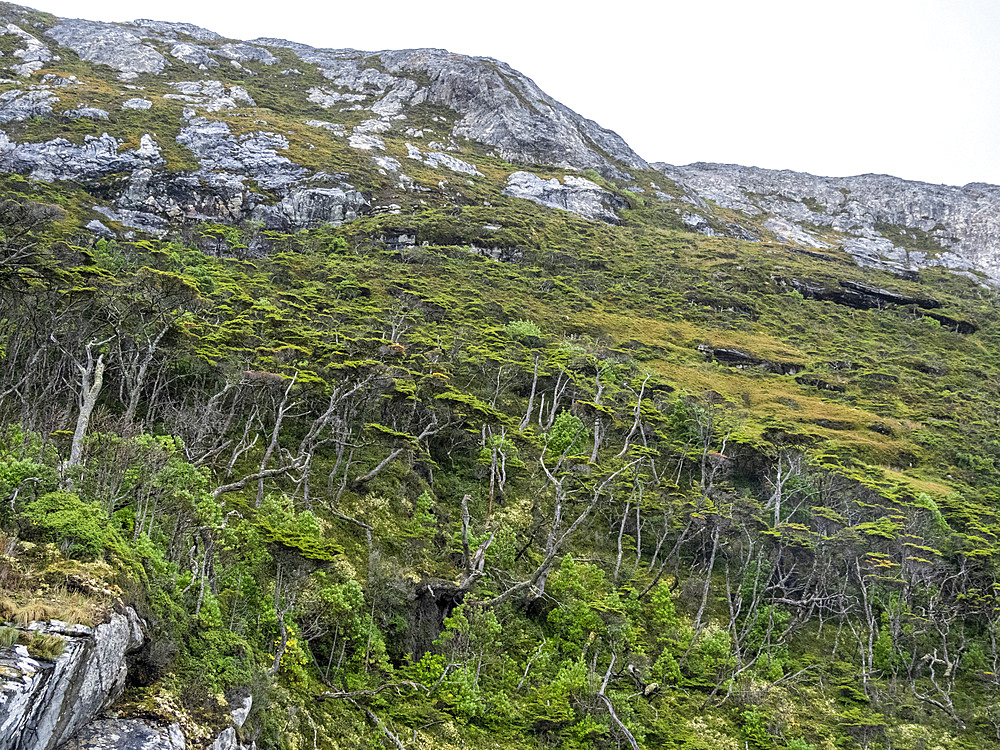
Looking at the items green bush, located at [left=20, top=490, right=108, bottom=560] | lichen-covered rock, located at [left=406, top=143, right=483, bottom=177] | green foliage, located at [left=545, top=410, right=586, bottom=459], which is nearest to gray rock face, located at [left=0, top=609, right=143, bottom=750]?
green bush, located at [left=20, top=490, right=108, bottom=560]

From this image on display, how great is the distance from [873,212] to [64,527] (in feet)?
434

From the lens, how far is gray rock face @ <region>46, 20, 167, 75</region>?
80750mm

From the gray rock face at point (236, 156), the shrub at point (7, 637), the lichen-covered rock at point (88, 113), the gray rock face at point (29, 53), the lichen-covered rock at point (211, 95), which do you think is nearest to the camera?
the shrub at point (7, 637)

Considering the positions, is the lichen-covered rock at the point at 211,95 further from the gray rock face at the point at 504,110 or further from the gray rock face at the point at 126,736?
the gray rock face at the point at 126,736

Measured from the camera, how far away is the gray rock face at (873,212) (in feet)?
323

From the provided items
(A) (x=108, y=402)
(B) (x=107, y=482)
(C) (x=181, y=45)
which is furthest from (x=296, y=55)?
(B) (x=107, y=482)

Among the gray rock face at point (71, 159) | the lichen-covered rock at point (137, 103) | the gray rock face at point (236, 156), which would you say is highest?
the lichen-covered rock at point (137, 103)

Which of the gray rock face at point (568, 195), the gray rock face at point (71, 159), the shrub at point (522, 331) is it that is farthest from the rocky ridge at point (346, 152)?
the shrub at point (522, 331)

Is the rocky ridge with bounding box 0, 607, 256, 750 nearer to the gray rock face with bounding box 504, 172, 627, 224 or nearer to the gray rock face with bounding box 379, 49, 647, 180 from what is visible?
the gray rock face with bounding box 504, 172, 627, 224

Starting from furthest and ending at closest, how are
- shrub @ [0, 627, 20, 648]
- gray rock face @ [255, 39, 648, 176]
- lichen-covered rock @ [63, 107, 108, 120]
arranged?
gray rock face @ [255, 39, 648, 176], lichen-covered rock @ [63, 107, 108, 120], shrub @ [0, 627, 20, 648]

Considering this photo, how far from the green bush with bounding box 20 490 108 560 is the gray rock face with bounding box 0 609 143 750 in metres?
1.23

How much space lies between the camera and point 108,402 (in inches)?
805

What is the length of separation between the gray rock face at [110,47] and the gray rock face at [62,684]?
91710 mm

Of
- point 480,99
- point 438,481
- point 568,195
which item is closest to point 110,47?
point 480,99
